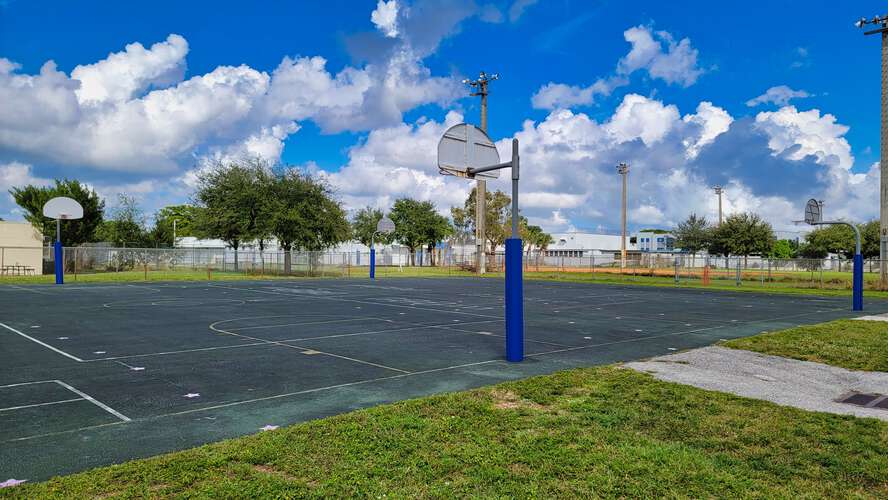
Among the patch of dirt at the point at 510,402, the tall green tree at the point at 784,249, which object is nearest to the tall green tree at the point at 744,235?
the tall green tree at the point at 784,249

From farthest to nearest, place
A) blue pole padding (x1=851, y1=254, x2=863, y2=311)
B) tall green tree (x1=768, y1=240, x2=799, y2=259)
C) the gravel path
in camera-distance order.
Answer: tall green tree (x1=768, y1=240, x2=799, y2=259), blue pole padding (x1=851, y1=254, x2=863, y2=311), the gravel path

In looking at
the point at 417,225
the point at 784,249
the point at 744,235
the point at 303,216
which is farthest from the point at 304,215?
the point at 784,249

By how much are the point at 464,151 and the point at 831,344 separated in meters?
7.93

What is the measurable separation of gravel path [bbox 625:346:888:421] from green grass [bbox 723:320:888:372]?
53cm

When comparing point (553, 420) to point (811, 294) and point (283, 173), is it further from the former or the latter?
point (283, 173)

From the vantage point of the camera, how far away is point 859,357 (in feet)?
33.0

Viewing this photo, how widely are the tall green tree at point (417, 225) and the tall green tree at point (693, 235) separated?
2875cm

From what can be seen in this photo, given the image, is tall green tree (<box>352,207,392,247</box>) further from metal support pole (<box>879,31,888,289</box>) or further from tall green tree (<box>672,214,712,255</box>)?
metal support pole (<box>879,31,888,289</box>)

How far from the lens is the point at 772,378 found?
27.6 ft

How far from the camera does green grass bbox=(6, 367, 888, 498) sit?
4.25 m

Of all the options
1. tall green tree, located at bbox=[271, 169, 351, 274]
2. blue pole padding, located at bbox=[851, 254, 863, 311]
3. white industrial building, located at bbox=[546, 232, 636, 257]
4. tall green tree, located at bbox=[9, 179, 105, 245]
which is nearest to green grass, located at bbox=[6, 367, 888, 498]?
blue pole padding, located at bbox=[851, 254, 863, 311]

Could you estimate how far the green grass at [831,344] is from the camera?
9805mm

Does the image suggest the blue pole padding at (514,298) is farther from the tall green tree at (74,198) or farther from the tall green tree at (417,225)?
the tall green tree at (417,225)

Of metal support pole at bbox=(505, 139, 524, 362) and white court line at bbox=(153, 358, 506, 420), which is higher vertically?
metal support pole at bbox=(505, 139, 524, 362)
